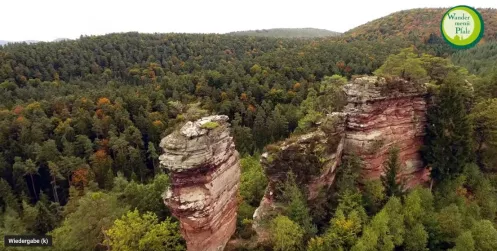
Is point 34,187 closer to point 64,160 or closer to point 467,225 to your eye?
point 64,160

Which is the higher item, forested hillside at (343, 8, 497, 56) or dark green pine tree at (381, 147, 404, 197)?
forested hillside at (343, 8, 497, 56)

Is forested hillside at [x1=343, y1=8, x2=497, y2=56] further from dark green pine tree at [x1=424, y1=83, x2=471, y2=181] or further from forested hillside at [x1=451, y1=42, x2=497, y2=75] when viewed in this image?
dark green pine tree at [x1=424, y1=83, x2=471, y2=181]

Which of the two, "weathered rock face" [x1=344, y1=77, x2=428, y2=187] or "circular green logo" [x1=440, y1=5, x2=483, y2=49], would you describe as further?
"weathered rock face" [x1=344, y1=77, x2=428, y2=187]

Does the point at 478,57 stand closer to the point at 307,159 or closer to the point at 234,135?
the point at 234,135

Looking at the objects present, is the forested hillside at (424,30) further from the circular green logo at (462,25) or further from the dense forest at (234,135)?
the circular green logo at (462,25)

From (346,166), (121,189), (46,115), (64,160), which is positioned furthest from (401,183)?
(46,115)

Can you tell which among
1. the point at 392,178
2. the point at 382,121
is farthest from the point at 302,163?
the point at 382,121

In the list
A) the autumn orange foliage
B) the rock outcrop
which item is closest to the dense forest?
the autumn orange foliage
